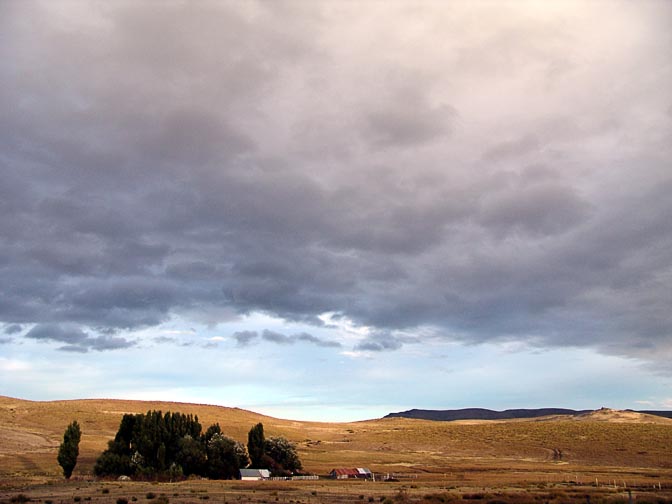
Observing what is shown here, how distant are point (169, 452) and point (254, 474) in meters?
13.7

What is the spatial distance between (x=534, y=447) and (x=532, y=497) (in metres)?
109

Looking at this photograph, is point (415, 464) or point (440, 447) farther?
point (440, 447)

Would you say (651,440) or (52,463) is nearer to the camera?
(52,463)

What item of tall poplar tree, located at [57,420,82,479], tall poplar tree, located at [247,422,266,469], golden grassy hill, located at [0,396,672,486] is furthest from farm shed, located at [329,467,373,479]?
tall poplar tree, located at [57,420,82,479]

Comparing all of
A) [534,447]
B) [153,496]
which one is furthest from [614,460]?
[153,496]

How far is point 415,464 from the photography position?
12044 centimetres

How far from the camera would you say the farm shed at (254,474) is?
95250 mm

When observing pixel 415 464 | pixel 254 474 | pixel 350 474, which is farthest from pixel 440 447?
pixel 254 474

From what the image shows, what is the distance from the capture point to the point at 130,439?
9531cm

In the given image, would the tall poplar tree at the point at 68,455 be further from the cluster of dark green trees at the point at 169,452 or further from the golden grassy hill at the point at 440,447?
the golden grassy hill at the point at 440,447

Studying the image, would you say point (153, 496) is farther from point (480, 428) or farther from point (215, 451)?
point (480, 428)

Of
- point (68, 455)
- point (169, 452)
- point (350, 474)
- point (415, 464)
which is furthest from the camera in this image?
point (415, 464)

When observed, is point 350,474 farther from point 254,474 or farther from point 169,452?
point 169,452

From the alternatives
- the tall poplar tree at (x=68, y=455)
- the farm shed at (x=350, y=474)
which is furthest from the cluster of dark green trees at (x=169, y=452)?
the farm shed at (x=350, y=474)
